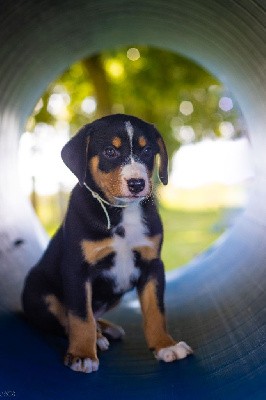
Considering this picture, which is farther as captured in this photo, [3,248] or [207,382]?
[3,248]

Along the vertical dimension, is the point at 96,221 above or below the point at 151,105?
below

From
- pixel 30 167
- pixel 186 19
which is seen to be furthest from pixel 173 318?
pixel 30 167

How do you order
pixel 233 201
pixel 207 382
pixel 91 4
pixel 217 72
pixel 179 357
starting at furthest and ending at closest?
1. pixel 233 201
2. pixel 217 72
3. pixel 91 4
4. pixel 179 357
5. pixel 207 382

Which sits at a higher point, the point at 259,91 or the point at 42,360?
the point at 259,91

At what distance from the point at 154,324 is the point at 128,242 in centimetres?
47

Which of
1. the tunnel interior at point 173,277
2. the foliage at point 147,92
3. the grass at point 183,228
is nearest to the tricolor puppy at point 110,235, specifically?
the tunnel interior at point 173,277

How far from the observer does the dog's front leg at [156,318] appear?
3.42 m

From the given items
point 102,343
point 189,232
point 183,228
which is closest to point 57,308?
point 102,343

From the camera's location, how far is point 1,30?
4.20m

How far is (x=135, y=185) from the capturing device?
310cm

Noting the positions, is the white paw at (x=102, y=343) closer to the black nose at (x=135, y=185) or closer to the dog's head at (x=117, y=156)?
the dog's head at (x=117, y=156)

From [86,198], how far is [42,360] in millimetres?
903

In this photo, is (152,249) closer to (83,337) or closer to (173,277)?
(83,337)

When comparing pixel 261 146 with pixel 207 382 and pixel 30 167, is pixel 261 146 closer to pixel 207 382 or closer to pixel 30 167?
pixel 207 382
